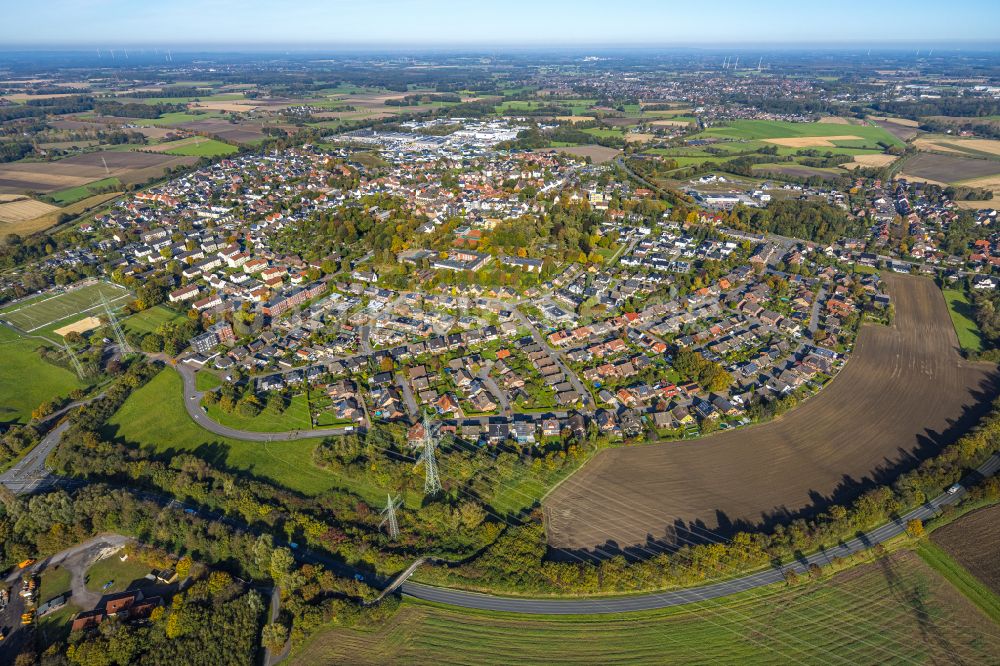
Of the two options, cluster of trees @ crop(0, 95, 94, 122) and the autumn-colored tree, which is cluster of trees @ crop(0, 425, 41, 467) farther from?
cluster of trees @ crop(0, 95, 94, 122)

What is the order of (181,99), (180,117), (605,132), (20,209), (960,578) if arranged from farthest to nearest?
1. (181,99)
2. (180,117)
3. (605,132)
4. (20,209)
5. (960,578)

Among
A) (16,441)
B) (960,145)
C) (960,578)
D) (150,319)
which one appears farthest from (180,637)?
(960,145)

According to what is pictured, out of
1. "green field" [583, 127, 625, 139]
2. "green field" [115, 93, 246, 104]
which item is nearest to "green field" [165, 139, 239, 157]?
"green field" [115, 93, 246, 104]

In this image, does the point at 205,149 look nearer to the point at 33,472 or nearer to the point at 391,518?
the point at 33,472

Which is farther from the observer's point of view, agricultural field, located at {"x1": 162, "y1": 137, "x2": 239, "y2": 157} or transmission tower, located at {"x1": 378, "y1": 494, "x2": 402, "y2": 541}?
agricultural field, located at {"x1": 162, "y1": 137, "x2": 239, "y2": 157}

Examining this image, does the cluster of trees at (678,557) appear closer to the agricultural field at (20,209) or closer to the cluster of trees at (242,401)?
the cluster of trees at (242,401)

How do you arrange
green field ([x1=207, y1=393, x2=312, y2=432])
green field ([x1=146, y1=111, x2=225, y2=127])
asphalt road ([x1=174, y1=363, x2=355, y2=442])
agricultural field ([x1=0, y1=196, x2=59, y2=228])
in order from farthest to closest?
green field ([x1=146, y1=111, x2=225, y2=127])
agricultural field ([x1=0, y1=196, x2=59, y2=228])
green field ([x1=207, y1=393, x2=312, y2=432])
asphalt road ([x1=174, y1=363, x2=355, y2=442])
